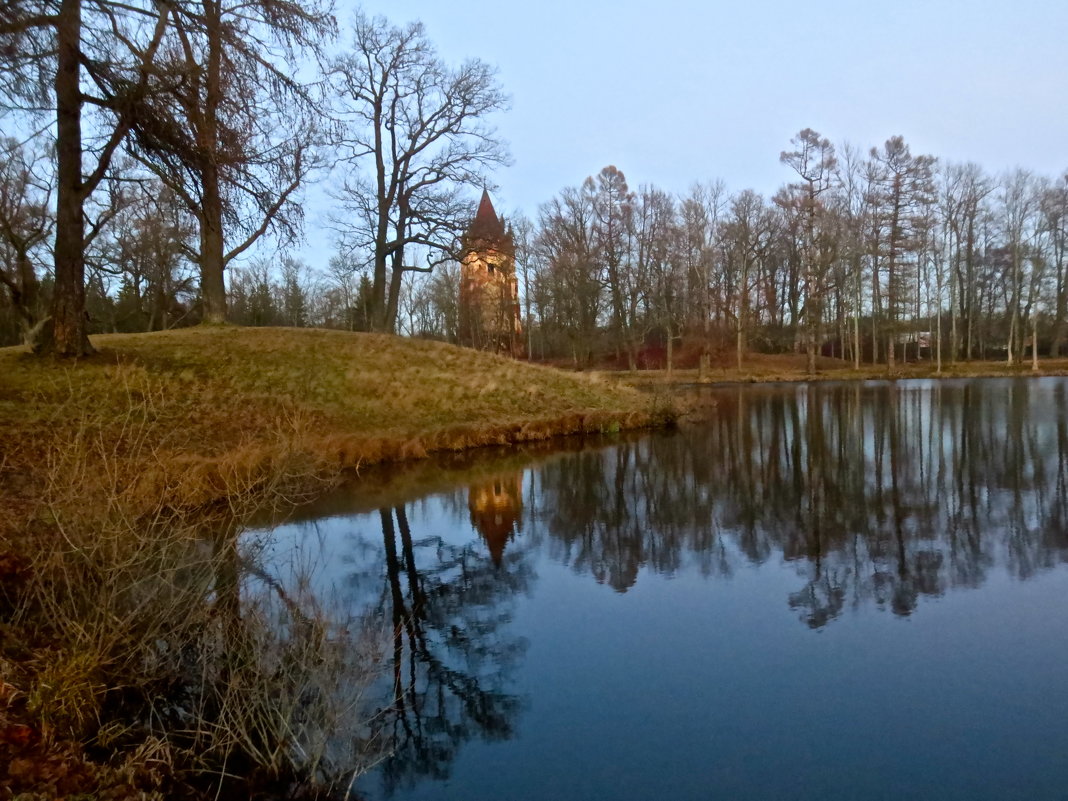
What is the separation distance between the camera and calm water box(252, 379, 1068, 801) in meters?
4.55

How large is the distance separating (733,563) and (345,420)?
39.1ft

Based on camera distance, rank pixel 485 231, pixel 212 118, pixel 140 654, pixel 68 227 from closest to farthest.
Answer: pixel 140 654
pixel 212 118
pixel 68 227
pixel 485 231

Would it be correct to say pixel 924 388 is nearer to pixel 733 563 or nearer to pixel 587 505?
pixel 587 505

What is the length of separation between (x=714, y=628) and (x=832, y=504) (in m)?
5.46

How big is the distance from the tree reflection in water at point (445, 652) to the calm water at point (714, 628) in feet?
0.09

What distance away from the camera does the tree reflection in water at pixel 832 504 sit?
27.2 ft

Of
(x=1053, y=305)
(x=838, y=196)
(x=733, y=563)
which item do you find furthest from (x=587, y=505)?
(x=1053, y=305)

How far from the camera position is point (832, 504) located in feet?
37.2

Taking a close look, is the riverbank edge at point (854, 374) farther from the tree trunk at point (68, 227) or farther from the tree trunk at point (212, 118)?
the tree trunk at point (212, 118)

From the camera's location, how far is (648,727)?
16.4 ft

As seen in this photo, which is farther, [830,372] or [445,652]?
[830,372]

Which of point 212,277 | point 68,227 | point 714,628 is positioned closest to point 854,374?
point 212,277

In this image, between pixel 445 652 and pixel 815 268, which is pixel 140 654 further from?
pixel 815 268

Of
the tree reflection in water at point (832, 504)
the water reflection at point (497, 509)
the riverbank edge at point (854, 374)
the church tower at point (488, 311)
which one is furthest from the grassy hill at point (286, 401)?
the church tower at point (488, 311)
